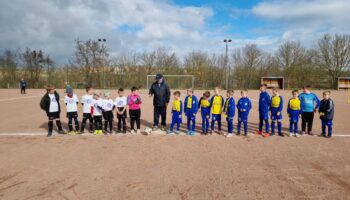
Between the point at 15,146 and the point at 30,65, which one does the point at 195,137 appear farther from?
the point at 30,65

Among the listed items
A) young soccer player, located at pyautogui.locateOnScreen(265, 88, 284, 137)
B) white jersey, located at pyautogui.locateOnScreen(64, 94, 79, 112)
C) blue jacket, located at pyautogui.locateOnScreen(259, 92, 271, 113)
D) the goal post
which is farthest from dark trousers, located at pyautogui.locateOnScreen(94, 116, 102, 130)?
the goal post

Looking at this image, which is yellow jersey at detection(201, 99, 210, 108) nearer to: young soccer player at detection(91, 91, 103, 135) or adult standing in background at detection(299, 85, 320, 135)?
adult standing in background at detection(299, 85, 320, 135)

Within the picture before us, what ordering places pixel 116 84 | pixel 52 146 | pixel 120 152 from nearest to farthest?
A: 1. pixel 120 152
2. pixel 52 146
3. pixel 116 84

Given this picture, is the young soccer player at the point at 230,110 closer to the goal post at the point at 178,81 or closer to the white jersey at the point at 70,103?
the white jersey at the point at 70,103

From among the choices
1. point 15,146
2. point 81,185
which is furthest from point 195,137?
point 15,146

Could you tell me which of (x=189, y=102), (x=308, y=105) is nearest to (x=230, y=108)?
(x=189, y=102)

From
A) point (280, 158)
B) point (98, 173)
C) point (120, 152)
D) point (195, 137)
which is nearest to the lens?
point (98, 173)

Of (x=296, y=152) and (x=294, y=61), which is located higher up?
(x=294, y=61)

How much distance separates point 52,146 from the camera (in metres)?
5.82

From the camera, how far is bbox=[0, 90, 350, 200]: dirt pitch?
11.4ft

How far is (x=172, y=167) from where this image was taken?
446 cm

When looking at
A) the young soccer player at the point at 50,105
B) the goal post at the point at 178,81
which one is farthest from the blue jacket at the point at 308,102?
the goal post at the point at 178,81

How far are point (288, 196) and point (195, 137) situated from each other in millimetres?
3642

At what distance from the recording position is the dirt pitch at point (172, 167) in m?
3.49
